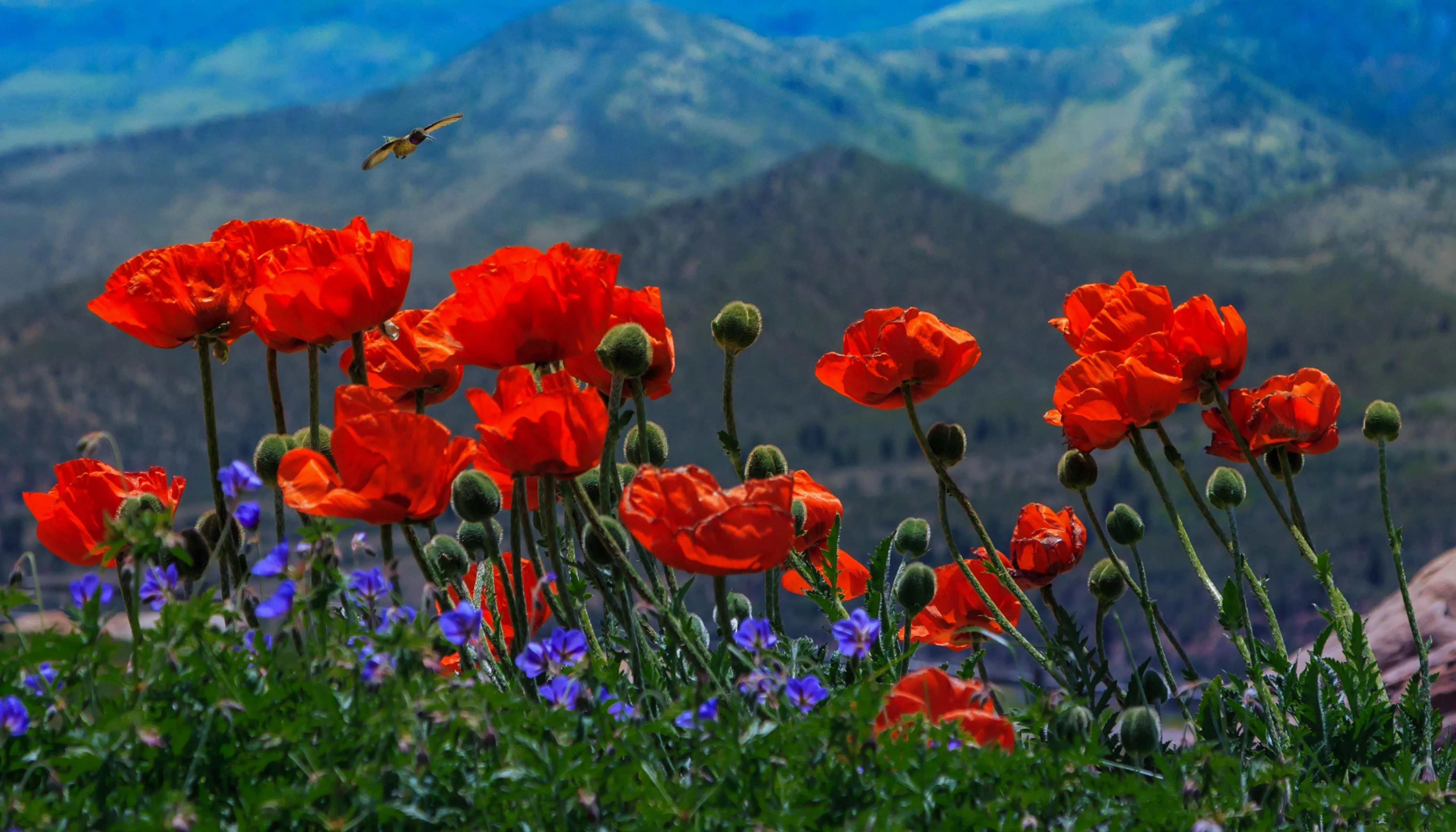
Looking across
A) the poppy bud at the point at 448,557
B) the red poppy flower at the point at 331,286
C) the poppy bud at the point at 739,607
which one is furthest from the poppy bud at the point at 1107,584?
the red poppy flower at the point at 331,286

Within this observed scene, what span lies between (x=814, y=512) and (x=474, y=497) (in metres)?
0.94

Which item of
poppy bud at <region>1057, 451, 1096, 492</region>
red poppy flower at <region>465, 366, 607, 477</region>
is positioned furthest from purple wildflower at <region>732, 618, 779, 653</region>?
poppy bud at <region>1057, 451, 1096, 492</region>

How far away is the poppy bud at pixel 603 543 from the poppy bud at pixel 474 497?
0.20 metres

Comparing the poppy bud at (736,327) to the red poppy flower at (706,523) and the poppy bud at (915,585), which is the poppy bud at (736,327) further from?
the red poppy flower at (706,523)

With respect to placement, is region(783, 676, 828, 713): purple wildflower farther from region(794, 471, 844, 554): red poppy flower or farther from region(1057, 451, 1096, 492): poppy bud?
region(1057, 451, 1096, 492): poppy bud

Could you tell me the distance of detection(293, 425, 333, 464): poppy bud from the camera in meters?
2.70

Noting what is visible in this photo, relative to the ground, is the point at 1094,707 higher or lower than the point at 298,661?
lower

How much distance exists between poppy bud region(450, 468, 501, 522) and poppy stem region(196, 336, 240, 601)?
0.48 metres

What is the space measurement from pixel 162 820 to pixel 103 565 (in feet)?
1.74

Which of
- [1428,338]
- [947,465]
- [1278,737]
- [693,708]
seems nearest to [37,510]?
[693,708]

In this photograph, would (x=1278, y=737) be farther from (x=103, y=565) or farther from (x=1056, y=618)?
(x=103, y=565)

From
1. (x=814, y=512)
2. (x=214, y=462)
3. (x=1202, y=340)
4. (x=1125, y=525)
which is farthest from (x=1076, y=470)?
(x=214, y=462)

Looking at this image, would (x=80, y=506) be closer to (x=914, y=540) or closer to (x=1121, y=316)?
(x=914, y=540)

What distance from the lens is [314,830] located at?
1845 millimetres
